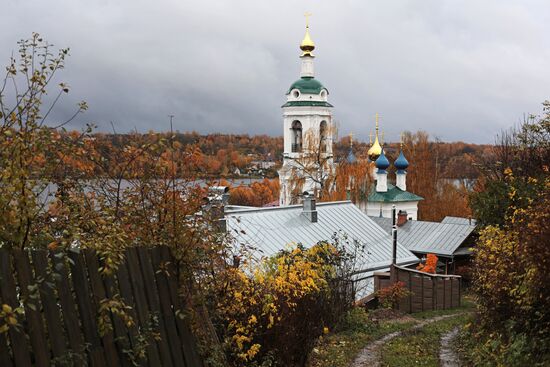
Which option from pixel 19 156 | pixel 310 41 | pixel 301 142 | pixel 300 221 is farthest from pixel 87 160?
pixel 310 41

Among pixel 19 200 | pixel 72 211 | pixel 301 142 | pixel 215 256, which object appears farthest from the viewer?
pixel 301 142

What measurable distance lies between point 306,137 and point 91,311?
36.9 m

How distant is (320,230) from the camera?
2316 cm

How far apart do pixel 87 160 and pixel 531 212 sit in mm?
5656

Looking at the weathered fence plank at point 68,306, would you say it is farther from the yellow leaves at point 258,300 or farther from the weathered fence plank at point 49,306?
the yellow leaves at point 258,300

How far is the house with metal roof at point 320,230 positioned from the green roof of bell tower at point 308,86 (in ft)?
59.0

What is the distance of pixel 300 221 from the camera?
2312 centimetres

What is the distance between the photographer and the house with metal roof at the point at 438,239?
100 feet

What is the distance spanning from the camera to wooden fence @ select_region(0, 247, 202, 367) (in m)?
4.21

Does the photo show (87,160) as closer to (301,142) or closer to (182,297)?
(182,297)

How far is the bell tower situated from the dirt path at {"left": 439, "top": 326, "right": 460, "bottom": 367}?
25.5m

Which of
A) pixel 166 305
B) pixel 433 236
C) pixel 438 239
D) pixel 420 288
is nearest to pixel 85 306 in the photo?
pixel 166 305

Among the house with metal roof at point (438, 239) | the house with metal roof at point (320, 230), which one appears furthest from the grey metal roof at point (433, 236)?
the house with metal roof at point (320, 230)

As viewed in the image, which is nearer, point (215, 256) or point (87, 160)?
point (87, 160)
